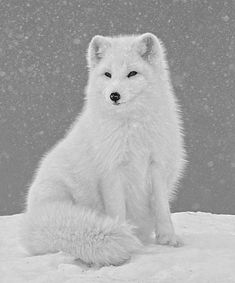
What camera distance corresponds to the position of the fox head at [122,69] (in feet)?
12.1

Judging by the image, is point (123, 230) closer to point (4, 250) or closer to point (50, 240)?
point (50, 240)

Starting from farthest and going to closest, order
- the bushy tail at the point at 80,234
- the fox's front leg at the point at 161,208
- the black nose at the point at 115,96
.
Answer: the fox's front leg at the point at 161,208, the black nose at the point at 115,96, the bushy tail at the point at 80,234

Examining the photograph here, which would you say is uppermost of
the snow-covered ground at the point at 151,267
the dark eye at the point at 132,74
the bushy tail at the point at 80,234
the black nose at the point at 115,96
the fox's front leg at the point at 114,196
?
the dark eye at the point at 132,74

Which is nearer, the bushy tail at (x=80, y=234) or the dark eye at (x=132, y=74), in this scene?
the bushy tail at (x=80, y=234)

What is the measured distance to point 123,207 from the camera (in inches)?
147

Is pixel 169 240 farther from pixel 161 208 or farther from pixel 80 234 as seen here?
pixel 80 234

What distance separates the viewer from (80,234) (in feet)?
11.1

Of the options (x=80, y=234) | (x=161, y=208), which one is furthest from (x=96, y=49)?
(x=80, y=234)

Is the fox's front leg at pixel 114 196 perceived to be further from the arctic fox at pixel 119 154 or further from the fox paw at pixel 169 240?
the fox paw at pixel 169 240

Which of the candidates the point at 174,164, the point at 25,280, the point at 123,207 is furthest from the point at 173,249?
the point at 25,280

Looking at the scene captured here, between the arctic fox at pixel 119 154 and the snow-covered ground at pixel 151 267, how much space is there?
234mm

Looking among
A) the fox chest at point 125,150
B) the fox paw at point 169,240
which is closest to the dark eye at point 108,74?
the fox chest at point 125,150

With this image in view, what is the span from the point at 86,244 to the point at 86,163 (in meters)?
0.75

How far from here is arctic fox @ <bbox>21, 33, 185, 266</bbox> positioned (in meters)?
3.71
